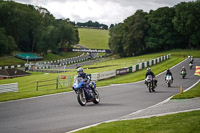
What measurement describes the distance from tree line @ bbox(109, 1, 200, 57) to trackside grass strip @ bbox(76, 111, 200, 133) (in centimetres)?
9482

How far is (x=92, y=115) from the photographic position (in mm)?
14156

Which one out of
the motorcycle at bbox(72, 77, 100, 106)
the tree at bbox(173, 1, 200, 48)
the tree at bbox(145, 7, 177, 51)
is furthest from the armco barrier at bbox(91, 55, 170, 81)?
the tree at bbox(173, 1, 200, 48)

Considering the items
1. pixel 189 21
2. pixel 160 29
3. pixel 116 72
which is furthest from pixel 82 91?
pixel 160 29

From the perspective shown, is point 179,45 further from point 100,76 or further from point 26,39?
Result: point 100,76

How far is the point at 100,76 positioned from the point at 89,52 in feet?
324

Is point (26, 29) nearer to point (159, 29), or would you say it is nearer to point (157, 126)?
point (159, 29)

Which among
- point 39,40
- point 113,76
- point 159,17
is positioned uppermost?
point 159,17

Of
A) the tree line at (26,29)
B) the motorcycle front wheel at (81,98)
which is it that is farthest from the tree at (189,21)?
the motorcycle front wheel at (81,98)

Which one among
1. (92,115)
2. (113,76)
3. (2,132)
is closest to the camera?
(2,132)

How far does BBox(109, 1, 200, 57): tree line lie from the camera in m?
107

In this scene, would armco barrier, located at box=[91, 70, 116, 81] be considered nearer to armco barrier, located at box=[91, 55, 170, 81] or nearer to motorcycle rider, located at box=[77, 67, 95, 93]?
armco barrier, located at box=[91, 55, 170, 81]

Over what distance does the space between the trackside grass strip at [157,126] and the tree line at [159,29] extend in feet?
311

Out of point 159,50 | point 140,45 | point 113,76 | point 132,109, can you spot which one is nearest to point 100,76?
point 113,76

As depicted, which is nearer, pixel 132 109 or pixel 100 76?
pixel 132 109
